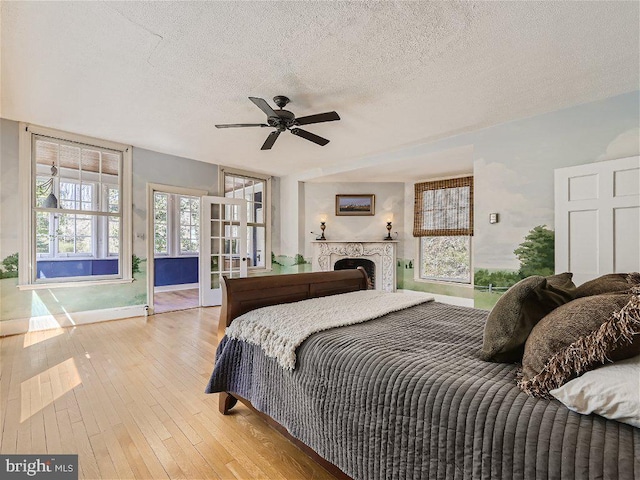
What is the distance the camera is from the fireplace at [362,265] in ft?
20.4

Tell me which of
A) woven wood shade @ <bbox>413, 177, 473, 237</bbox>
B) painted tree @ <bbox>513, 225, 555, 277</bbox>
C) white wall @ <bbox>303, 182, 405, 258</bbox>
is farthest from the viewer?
white wall @ <bbox>303, 182, 405, 258</bbox>

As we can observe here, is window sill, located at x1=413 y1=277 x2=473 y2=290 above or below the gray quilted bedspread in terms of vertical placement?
below

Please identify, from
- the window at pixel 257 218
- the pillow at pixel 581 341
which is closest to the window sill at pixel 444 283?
the window at pixel 257 218

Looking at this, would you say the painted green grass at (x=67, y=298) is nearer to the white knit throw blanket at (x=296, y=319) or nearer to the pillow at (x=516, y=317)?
the white knit throw blanket at (x=296, y=319)

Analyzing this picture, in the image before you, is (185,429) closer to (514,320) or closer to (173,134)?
(514,320)

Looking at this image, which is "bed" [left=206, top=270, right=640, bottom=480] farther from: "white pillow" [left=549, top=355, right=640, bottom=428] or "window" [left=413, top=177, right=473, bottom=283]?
"window" [left=413, top=177, right=473, bottom=283]

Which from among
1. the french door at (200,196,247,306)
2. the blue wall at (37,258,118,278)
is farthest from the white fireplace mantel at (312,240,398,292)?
the blue wall at (37,258,118,278)

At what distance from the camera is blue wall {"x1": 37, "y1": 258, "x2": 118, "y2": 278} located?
5746mm

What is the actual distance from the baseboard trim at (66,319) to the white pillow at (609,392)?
199 inches

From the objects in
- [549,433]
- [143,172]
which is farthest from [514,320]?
[143,172]

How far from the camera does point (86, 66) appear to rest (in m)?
2.50

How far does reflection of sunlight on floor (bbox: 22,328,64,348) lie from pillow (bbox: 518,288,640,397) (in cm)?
451

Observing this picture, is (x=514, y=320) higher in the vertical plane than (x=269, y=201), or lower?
lower

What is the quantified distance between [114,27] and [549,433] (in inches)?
119
